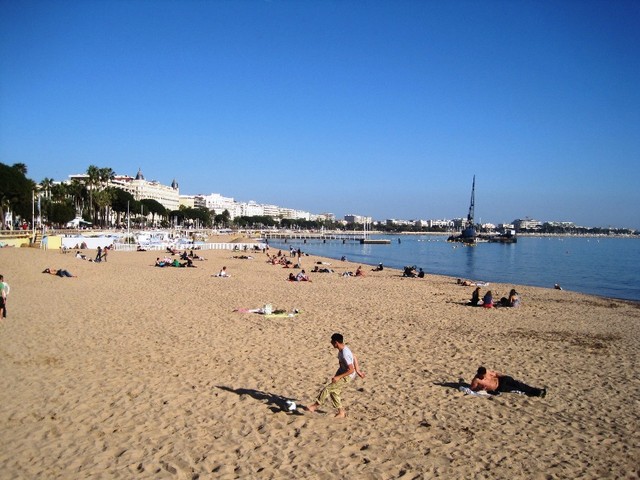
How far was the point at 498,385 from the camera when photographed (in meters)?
7.88

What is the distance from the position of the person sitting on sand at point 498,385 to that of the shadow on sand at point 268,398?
3.05 meters

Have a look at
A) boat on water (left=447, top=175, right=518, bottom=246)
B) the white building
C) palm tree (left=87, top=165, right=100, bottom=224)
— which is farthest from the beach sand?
the white building

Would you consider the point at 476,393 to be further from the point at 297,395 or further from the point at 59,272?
the point at 59,272

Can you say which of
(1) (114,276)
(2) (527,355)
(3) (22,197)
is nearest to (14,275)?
(1) (114,276)

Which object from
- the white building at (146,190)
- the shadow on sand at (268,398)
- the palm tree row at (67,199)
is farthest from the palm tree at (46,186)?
the shadow on sand at (268,398)

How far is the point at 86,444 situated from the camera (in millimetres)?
5574

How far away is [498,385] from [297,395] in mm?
3349

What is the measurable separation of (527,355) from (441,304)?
7649 mm

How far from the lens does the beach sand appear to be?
5363 mm

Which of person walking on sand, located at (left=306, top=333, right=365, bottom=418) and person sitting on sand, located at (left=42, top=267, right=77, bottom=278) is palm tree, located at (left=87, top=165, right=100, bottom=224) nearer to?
person sitting on sand, located at (left=42, top=267, right=77, bottom=278)

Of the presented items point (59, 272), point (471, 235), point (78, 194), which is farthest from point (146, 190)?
point (59, 272)

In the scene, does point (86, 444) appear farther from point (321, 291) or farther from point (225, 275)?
point (225, 275)

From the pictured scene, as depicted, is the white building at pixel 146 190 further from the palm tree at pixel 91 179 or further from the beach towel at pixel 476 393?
the beach towel at pixel 476 393

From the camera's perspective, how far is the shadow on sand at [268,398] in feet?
22.5
